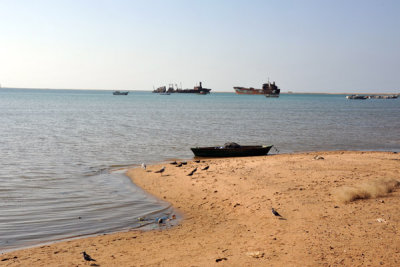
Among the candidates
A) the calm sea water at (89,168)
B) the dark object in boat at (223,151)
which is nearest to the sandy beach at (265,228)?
the calm sea water at (89,168)

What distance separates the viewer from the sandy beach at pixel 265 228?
7738mm

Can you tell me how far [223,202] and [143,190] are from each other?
389 cm

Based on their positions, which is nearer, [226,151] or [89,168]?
[89,168]

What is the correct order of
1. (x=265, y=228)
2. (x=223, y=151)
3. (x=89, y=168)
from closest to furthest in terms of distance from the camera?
(x=265, y=228) < (x=89, y=168) < (x=223, y=151)

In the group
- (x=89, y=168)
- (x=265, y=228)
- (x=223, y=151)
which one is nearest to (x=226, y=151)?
(x=223, y=151)

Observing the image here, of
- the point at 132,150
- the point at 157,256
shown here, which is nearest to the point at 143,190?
the point at 157,256

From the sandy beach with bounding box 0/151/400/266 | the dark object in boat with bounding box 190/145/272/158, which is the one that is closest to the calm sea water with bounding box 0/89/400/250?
the sandy beach with bounding box 0/151/400/266

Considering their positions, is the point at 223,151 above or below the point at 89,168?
above

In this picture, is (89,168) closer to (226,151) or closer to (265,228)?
(226,151)

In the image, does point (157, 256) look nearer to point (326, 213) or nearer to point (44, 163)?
point (326, 213)

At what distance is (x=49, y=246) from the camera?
892 cm

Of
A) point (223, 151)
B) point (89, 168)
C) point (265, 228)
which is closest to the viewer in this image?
point (265, 228)

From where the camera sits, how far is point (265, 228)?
31.7ft

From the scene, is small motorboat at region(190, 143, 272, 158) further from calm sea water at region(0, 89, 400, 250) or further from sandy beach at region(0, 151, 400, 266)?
sandy beach at region(0, 151, 400, 266)
